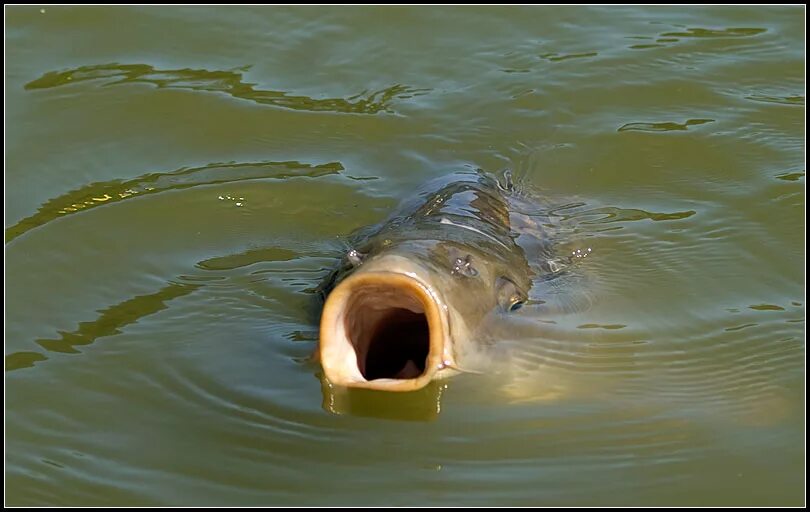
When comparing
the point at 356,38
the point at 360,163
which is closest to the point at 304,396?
the point at 360,163

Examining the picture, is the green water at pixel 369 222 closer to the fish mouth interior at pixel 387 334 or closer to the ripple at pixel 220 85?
the ripple at pixel 220 85

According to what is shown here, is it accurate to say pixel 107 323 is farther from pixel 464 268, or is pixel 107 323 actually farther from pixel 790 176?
pixel 790 176

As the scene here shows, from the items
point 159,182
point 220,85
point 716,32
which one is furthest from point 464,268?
point 716,32

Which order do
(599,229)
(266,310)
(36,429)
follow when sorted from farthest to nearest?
(599,229), (266,310), (36,429)

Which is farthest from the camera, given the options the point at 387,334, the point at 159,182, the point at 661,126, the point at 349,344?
the point at 661,126

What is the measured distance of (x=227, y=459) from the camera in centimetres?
429

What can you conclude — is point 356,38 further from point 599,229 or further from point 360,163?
point 599,229

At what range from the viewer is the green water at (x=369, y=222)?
14.1ft

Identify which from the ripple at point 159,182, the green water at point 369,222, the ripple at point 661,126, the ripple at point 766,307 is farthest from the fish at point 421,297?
the ripple at point 661,126

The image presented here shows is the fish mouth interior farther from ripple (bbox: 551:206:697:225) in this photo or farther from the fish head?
ripple (bbox: 551:206:697:225)

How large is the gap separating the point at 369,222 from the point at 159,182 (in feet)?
3.81

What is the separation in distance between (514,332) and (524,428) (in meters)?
0.49

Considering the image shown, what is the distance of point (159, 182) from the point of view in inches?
267

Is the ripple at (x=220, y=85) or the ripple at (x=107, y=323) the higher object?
the ripple at (x=220, y=85)
